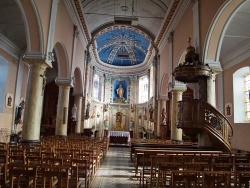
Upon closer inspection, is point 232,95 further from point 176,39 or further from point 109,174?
point 109,174

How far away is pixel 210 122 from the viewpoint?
8.00 m

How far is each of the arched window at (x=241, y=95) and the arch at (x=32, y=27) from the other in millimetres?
10503

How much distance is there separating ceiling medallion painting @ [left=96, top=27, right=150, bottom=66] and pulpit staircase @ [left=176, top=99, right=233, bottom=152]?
14937mm

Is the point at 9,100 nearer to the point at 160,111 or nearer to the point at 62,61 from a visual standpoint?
the point at 62,61

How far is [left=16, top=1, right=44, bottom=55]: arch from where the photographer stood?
8.47 metres

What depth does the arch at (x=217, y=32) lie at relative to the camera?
26.9ft

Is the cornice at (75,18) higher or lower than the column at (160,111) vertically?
higher

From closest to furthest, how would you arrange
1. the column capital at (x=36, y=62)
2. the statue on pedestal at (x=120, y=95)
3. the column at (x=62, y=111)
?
the column capital at (x=36, y=62)
the column at (x=62, y=111)
the statue on pedestal at (x=120, y=95)

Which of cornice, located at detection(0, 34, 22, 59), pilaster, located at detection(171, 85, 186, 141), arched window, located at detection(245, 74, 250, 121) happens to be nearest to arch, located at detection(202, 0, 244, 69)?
pilaster, located at detection(171, 85, 186, 141)

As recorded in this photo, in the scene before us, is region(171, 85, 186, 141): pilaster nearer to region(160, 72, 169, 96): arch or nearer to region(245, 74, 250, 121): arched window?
region(245, 74, 250, 121): arched window

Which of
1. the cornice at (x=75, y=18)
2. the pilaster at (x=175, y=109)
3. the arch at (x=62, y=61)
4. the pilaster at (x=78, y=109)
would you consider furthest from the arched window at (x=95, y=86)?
the pilaster at (x=175, y=109)

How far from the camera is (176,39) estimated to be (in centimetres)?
1390

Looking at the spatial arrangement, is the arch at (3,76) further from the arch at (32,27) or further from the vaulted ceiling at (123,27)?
the arch at (32,27)

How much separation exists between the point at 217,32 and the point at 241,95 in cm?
621
